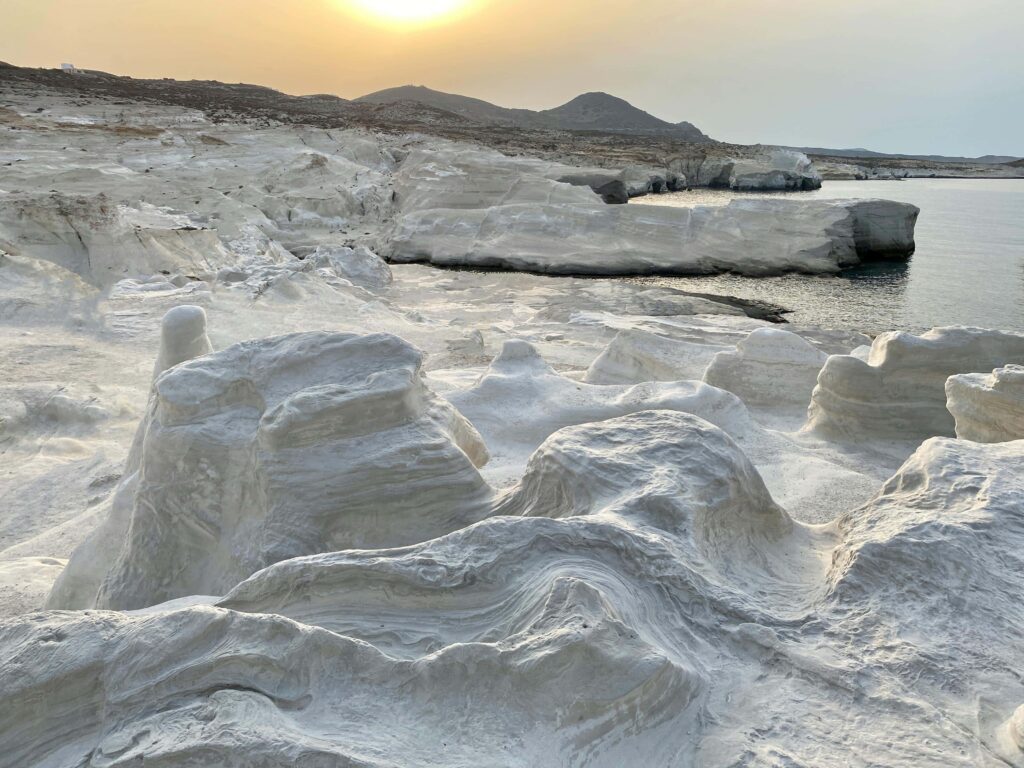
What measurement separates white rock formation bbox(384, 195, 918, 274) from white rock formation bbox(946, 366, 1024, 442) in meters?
15.4

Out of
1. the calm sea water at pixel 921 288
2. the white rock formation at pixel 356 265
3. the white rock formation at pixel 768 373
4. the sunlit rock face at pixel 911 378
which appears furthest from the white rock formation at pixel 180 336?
the calm sea water at pixel 921 288

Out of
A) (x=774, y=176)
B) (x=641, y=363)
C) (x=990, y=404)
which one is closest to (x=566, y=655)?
(x=990, y=404)

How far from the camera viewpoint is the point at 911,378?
6648 mm

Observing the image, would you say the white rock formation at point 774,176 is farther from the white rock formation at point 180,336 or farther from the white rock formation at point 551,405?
the white rock formation at point 180,336

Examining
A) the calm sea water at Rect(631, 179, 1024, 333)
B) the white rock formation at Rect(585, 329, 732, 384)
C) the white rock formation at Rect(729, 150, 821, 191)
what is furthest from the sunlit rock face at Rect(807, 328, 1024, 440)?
the white rock formation at Rect(729, 150, 821, 191)

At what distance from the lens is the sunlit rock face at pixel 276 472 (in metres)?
3.90

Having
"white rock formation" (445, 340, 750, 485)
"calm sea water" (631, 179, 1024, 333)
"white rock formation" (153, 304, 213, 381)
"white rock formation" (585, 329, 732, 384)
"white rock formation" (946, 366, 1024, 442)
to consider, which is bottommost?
"calm sea water" (631, 179, 1024, 333)

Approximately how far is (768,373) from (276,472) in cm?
603

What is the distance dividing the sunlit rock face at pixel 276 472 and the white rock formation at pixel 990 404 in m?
3.84

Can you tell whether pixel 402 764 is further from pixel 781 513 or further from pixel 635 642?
pixel 781 513

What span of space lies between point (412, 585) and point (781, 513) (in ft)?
6.89

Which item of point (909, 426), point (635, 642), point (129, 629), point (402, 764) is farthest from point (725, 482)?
point (909, 426)

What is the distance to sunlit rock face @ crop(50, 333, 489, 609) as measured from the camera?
3898 mm

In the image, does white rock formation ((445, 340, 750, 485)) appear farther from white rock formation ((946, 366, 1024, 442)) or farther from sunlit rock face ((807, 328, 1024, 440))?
white rock formation ((946, 366, 1024, 442))
